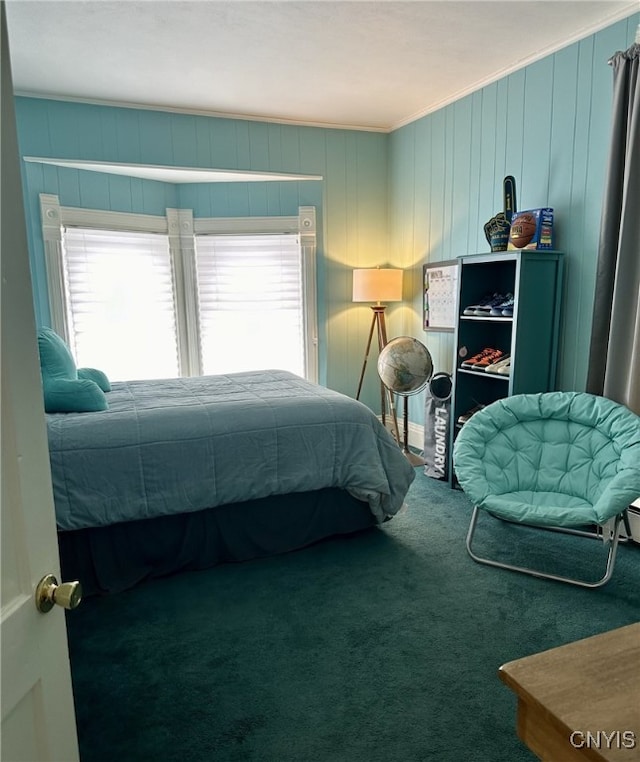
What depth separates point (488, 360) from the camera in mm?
3605

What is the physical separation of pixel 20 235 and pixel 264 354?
412 cm

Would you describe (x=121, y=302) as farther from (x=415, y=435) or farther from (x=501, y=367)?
(x=501, y=367)

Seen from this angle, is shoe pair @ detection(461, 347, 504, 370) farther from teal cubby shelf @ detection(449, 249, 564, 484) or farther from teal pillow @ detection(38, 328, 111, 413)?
teal pillow @ detection(38, 328, 111, 413)

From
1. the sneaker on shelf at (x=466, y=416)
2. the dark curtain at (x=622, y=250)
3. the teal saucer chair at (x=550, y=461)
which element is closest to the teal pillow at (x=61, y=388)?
the teal saucer chair at (x=550, y=461)

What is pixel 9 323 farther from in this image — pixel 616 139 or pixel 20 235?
pixel 616 139

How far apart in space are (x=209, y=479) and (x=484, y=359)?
2.04 metres

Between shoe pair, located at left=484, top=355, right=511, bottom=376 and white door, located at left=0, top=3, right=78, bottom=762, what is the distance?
9.70ft

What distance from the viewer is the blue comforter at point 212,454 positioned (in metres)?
2.42

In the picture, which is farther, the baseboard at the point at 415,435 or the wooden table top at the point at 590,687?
the baseboard at the point at 415,435

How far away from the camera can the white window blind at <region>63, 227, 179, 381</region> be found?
4.29 m

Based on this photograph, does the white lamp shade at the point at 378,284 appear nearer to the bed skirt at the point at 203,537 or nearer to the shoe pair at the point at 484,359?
the shoe pair at the point at 484,359

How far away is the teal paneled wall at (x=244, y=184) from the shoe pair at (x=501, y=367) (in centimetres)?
180

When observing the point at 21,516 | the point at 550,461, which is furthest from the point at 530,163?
the point at 21,516

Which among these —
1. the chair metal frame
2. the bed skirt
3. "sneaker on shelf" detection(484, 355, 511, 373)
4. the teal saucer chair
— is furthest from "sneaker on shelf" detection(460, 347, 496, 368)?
the bed skirt
